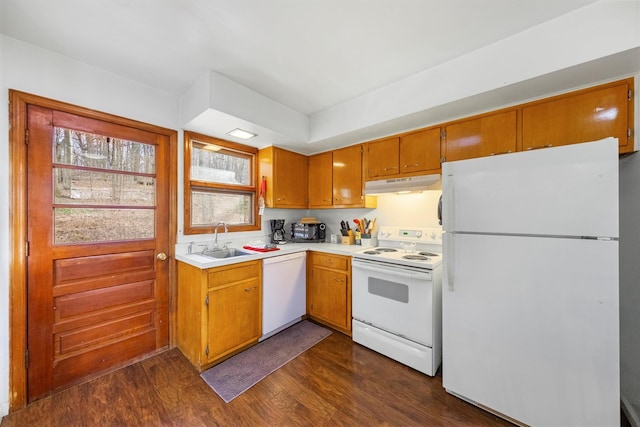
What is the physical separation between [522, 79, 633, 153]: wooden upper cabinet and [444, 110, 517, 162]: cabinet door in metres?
0.09

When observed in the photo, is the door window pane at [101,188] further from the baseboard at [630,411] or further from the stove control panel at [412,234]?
the baseboard at [630,411]

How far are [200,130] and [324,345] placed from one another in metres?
2.56

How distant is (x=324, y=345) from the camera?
2391mm

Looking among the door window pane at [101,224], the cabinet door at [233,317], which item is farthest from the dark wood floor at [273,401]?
the door window pane at [101,224]

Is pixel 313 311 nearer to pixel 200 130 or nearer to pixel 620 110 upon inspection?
pixel 200 130

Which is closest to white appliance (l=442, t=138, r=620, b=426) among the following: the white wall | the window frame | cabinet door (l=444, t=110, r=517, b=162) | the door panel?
cabinet door (l=444, t=110, r=517, b=162)

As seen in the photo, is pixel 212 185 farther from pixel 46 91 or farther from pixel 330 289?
pixel 330 289

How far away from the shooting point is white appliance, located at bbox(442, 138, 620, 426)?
1.25 metres

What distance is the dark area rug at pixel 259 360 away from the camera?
6.02 ft

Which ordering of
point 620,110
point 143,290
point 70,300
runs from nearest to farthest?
point 620,110, point 70,300, point 143,290

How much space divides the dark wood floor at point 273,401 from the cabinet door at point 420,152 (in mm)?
1852

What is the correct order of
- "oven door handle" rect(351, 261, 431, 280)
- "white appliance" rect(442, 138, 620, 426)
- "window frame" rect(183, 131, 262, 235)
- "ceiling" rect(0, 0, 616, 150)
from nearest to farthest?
"white appliance" rect(442, 138, 620, 426)
"ceiling" rect(0, 0, 616, 150)
"oven door handle" rect(351, 261, 431, 280)
"window frame" rect(183, 131, 262, 235)

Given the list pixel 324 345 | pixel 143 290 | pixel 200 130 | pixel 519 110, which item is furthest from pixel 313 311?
pixel 519 110

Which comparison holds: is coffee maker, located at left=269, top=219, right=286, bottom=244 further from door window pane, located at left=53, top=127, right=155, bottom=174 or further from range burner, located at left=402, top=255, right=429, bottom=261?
range burner, located at left=402, top=255, right=429, bottom=261
